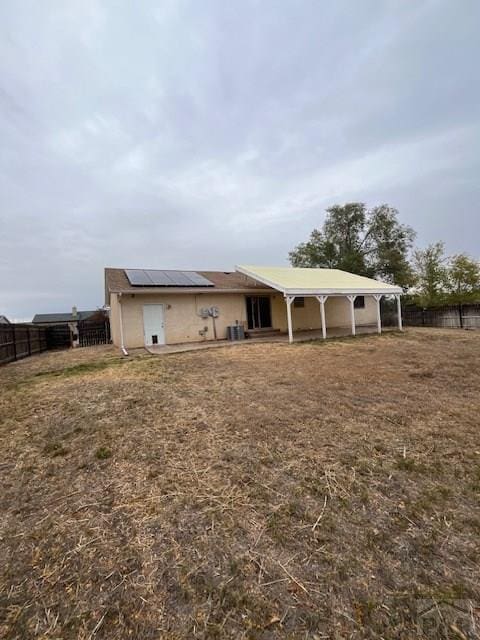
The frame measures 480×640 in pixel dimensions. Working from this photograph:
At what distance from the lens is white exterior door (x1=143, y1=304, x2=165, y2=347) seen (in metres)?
11.8

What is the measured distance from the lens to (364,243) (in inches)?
1101

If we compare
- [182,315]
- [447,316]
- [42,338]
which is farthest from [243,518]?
[447,316]

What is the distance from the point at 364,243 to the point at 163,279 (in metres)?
23.0

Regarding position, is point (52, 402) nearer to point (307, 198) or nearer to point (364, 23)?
point (364, 23)

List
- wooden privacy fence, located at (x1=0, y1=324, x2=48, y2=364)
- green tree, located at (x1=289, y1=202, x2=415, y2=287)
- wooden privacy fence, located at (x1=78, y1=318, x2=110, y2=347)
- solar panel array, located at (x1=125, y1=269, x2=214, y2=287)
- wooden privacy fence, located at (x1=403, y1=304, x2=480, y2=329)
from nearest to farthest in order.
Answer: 1. wooden privacy fence, located at (x1=0, y1=324, x2=48, y2=364)
2. solar panel array, located at (x1=125, y1=269, x2=214, y2=287)
3. wooden privacy fence, located at (x1=403, y1=304, x2=480, y2=329)
4. wooden privacy fence, located at (x1=78, y1=318, x2=110, y2=347)
5. green tree, located at (x1=289, y1=202, x2=415, y2=287)

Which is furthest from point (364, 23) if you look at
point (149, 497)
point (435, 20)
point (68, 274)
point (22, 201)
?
point (68, 274)

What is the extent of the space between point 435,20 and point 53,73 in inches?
476

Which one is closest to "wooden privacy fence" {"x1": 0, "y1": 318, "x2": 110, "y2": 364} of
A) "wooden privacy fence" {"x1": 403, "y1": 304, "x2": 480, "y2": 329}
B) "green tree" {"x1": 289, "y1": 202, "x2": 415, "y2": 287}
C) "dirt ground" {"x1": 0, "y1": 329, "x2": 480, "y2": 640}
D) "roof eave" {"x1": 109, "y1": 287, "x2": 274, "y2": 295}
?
"roof eave" {"x1": 109, "y1": 287, "x2": 274, "y2": 295}

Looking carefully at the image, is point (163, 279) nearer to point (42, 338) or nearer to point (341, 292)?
point (42, 338)

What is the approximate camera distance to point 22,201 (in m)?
14.8

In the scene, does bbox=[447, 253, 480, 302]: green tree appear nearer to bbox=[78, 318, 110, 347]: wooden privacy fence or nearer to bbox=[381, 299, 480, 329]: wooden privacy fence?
bbox=[381, 299, 480, 329]: wooden privacy fence

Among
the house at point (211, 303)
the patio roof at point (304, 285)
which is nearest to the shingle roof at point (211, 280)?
the house at point (211, 303)

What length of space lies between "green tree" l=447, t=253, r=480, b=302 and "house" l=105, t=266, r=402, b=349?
980 cm

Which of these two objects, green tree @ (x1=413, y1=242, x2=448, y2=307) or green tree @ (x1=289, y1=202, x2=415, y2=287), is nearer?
green tree @ (x1=413, y1=242, x2=448, y2=307)
